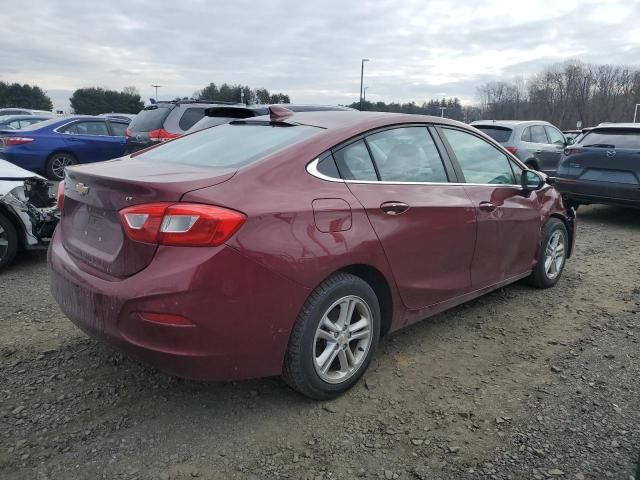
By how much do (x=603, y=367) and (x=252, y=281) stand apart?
2381mm

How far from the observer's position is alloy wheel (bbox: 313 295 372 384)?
2811 millimetres

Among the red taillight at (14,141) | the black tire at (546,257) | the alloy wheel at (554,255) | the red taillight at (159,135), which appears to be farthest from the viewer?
the red taillight at (14,141)

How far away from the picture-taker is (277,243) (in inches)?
97.3

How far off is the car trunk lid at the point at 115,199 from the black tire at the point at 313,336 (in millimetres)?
748

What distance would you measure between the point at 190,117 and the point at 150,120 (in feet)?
2.41

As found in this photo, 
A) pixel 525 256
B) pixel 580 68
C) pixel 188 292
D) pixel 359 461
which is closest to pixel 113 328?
pixel 188 292

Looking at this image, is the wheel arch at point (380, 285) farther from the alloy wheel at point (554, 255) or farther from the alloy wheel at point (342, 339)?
the alloy wheel at point (554, 255)

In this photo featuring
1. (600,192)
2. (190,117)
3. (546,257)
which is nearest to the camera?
(546,257)

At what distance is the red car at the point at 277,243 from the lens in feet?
7.72

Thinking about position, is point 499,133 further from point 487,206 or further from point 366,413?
point 366,413

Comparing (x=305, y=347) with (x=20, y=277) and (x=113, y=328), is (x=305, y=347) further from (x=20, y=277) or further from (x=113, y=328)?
(x=20, y=277)

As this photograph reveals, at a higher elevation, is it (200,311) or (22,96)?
(22,96)

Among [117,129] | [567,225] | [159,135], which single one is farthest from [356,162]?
[117,129]

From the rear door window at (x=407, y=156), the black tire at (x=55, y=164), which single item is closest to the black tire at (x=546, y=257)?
the rear door window at (x=407, y=156)
